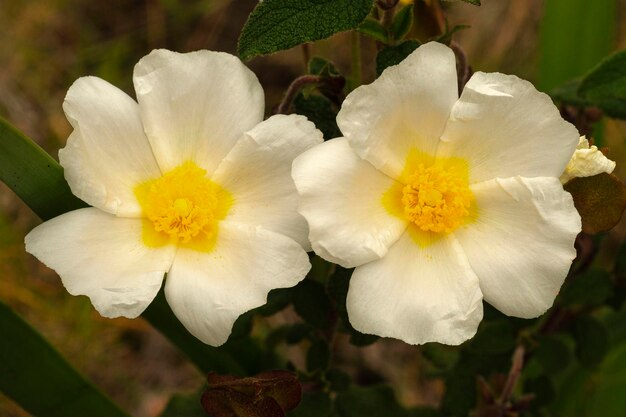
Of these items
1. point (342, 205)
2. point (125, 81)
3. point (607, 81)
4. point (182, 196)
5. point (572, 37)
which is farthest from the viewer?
point (125, 81)

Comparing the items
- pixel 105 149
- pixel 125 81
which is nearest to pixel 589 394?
pixel 105 149

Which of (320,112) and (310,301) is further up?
(320,112)

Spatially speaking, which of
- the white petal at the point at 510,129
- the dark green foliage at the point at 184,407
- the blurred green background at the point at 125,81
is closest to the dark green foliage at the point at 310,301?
the dark green foliage at the point at 184,407

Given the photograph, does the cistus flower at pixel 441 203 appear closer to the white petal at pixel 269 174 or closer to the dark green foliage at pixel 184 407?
the white petal at pixel 269 174

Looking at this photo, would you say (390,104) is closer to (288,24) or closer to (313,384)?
(288,24)

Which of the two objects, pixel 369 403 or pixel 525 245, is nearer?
pixel 525 245

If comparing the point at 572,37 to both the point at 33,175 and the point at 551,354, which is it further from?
the point at 33,175
